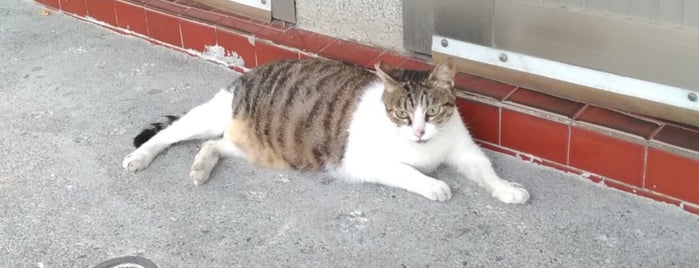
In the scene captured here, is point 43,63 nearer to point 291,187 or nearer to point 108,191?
point 108,191

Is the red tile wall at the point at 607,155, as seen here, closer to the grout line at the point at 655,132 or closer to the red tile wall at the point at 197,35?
the grout line at the point at 655,132

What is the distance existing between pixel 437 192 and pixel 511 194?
0.22 metres

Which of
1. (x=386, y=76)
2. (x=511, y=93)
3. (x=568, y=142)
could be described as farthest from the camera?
(x=511, y=93)

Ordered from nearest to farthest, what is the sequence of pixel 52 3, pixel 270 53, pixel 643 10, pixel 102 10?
pixel 643 10 → pixel 270 53 → pixel 102 10 → pixel 52 3

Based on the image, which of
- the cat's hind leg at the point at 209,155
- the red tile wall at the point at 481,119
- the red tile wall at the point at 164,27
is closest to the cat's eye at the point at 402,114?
the red tile wall at the point at 481,119

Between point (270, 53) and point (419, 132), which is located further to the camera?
point (270, 53)

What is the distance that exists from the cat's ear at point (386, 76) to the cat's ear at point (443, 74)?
12 centimetres

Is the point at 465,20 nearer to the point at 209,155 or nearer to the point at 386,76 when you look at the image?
the point at 386,76

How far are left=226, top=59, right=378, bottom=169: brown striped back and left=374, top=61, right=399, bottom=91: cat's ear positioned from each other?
203mm

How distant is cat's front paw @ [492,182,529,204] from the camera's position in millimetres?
2752

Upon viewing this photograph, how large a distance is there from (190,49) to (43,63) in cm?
68

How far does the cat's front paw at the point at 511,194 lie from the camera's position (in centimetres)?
275

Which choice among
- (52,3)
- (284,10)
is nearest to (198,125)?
(284,10)

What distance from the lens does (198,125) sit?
3201mm
